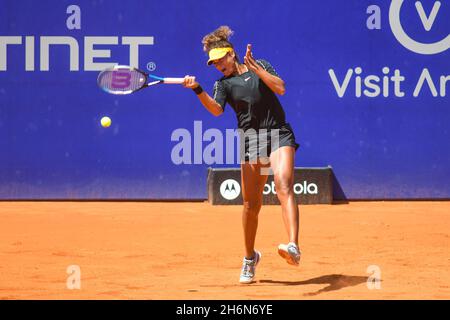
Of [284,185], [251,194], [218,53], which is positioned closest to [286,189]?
[284,185]

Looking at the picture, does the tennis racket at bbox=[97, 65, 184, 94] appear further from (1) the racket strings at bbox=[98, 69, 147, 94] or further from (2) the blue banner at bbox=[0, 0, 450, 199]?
(2) the blue banner at bbox=[0, 0, 450, 199]

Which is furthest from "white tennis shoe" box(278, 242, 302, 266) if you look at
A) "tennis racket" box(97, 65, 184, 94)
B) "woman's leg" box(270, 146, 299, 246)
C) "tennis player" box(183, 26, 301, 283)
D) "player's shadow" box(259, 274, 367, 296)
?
"tennis racket" box(97, 65, 184, 94)

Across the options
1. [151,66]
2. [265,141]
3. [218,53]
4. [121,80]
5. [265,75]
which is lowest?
[265,141]

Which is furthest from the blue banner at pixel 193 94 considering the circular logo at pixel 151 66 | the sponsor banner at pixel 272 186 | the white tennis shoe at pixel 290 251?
the white tennis shoe at pixel 290 251

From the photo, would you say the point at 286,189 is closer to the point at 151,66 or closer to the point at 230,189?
the point at 230,189

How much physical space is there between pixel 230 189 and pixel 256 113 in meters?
4.68

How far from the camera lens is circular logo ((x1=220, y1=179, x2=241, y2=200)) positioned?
33.9 feet

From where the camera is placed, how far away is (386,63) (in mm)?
10617

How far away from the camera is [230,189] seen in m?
10.4

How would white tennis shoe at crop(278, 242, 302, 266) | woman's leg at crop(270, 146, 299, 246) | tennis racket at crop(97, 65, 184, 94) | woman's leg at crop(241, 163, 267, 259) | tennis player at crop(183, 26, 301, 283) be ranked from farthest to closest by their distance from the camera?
1. tennis racket at crop(97, 65, 184, 94)
2. woman's leg at crop(241, 163, 267, 259)
3. tennis player at crop(183, 26, 301, 283)
4. woman's leg at crop(270, 146, 299, 246)
5. white tennis shoe at crop(278, 242, 302, 266)

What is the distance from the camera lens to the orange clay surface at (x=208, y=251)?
5496 mm

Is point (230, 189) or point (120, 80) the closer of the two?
point (120, 80)

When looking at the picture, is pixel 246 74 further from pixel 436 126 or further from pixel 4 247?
pixel 436 126

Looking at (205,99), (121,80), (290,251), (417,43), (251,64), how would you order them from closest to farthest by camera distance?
(290,251), (251,64), (205,99), (121,80), (417,43)
